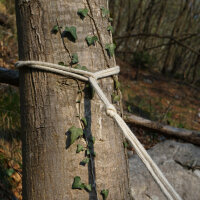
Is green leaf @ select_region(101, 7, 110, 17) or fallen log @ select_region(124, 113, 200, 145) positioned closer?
green leaf @ select_region(101, 7, 110, 17)

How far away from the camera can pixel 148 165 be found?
2.30ft

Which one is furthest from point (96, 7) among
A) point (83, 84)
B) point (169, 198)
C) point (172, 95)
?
point (172, 95)

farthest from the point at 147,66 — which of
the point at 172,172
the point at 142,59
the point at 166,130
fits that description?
the point at 172,172

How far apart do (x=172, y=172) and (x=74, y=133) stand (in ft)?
4.55

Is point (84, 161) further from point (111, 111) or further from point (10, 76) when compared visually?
point (10, 76)

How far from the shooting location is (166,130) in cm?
263

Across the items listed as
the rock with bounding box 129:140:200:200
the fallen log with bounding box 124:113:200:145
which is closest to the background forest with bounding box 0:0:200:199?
the fallen log with bounding box 124:113:200:145

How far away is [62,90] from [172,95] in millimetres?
5283

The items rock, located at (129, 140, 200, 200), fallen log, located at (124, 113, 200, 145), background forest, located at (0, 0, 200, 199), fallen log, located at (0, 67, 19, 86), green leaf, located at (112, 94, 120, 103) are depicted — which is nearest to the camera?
green leaf, located at (112, 94, 120, 103)

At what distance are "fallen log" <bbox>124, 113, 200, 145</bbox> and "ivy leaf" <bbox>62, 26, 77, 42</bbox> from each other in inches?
67.5

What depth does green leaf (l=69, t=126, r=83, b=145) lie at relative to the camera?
0.84 meters

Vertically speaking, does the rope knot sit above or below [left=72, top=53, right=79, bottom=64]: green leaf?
below

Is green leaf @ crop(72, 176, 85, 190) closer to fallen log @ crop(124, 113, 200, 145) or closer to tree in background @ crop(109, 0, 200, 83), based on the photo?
fallen log @ crop(124, 113, 200, 145)

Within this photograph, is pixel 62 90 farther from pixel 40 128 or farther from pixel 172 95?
pixel 172 95
